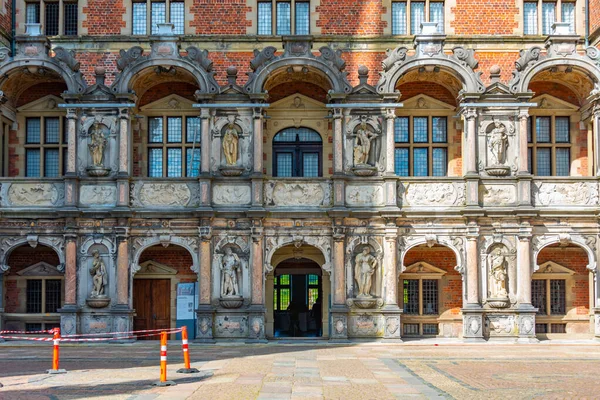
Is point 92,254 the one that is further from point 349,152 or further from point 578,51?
point 578,51

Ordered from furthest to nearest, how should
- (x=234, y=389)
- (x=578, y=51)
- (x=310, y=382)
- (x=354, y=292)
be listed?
(x=578, y=51), (x=354, y=292), (x=310, y=382), (x=234, y=389)

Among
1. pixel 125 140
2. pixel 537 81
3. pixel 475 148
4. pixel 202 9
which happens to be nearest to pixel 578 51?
pixel 537 81

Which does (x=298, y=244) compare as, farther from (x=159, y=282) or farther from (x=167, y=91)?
(x=167, y=91)

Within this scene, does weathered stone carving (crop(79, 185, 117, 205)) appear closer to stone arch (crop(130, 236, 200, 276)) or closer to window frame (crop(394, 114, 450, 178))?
stone arch (crop(130, 236, 200, 276))

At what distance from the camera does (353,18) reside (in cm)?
2772

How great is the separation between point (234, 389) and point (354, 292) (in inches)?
433

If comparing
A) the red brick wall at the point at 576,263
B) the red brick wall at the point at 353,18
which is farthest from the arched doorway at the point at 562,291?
the red brick wall at the point at 353,18

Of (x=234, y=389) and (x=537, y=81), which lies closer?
(x=234, y=389)

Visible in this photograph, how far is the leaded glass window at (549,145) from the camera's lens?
91.8 feet

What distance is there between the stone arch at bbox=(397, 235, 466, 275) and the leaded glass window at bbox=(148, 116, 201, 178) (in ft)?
24.2

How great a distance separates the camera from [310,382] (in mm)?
16328

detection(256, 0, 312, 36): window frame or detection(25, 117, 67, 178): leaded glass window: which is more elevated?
detection(256, 0, 312, 36): window frame

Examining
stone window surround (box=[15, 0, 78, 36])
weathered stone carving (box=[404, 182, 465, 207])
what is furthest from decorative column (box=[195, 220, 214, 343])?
stone window surround (box=[15, 0, 78, 36])

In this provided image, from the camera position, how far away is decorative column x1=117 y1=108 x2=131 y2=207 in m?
25.9
